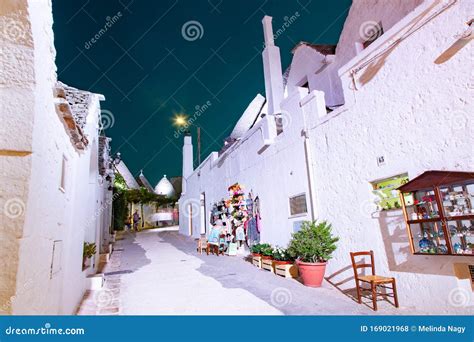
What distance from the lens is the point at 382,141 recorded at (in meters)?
5.26

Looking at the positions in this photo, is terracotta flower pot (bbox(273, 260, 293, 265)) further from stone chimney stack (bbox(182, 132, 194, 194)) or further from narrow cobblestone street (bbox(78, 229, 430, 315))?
stone chimney stack (bbox(182, 132, 194, 194))

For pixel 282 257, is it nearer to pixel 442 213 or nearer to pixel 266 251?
pixel 266 251

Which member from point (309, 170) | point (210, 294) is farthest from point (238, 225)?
point (210, 294)

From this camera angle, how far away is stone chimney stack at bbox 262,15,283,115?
10.6m

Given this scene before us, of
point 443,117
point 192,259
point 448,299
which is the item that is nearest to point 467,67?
point 443,117

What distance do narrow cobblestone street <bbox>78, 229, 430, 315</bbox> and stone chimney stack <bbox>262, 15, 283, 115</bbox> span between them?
6.28m

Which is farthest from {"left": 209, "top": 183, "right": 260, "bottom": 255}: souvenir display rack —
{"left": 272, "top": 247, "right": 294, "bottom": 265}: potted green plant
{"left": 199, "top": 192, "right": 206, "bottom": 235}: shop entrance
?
{"left": 199, "top": 192, "right": 206, "bottom": 235}: shop entrance

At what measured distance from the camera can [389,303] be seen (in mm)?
4918

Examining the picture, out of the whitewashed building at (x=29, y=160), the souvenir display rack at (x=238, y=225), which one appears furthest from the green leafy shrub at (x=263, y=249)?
the whitewashed building at (x=29, y=160)

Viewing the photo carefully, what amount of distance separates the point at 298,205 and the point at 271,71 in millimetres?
6046

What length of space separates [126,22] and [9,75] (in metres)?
14.2

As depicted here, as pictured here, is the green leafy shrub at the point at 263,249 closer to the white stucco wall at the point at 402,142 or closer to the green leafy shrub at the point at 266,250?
the green leafy shrub at the point at 266,250

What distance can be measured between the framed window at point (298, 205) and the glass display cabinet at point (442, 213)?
296 centimetres

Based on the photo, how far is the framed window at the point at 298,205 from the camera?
7.36m
